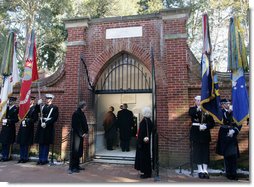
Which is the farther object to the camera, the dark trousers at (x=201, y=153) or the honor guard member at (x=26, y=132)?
the honor guard member at (x=26, y=132)

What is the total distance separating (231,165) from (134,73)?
4.00 m

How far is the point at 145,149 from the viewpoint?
580 centimetres

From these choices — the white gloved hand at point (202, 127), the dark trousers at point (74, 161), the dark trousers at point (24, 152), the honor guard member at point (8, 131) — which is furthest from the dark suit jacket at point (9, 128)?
the white gloved hand at point (202, 127)

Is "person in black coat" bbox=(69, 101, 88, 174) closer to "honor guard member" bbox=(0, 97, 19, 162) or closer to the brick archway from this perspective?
the brick archway

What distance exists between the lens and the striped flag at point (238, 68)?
563cm

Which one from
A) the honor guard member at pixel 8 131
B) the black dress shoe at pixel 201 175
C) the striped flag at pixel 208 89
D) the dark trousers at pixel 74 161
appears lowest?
the black dress shoe at pixel 201 175

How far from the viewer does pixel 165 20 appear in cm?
738

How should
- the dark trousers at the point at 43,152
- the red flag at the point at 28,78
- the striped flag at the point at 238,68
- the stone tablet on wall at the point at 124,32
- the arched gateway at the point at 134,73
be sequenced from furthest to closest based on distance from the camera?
the stone tablet on wall at the point at 124,32
the dark trousers at the point at 43,152
the red flag at the point at 28,78
the arched gateway at the point at 134,73
the striped flag at the point at 238,68

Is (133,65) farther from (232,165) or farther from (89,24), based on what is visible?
(232,165)

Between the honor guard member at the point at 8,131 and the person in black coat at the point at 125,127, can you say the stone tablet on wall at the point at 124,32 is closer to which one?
the person in black coat at the point at 125,127

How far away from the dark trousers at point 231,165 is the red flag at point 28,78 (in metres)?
5.79

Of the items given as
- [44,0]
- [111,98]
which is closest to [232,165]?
[111,98]

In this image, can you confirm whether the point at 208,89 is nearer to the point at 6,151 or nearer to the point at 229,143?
the point at 229,143

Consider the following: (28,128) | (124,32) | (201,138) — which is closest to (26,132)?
(28,128)
